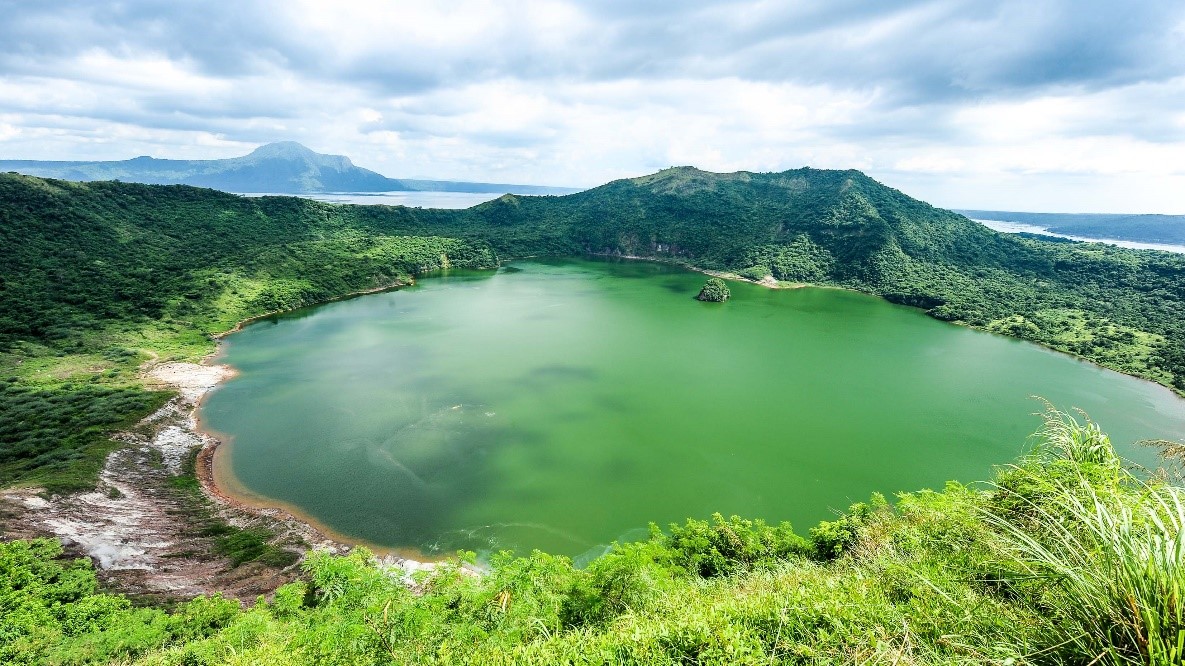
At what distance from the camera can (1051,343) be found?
5375 cm

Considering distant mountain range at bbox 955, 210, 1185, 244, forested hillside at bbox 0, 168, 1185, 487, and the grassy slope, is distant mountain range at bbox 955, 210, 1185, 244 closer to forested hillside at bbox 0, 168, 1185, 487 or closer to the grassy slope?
forested hillside at bbox 0, 168, 1185, 487

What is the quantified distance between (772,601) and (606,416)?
930 inches

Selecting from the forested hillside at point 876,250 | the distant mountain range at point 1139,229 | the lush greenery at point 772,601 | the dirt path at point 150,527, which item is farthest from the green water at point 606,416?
the distant mountain range at point 1139,229

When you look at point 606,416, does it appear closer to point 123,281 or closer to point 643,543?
point 643,543

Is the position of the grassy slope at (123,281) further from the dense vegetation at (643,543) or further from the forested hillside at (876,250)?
the forested hillside at (876,250)

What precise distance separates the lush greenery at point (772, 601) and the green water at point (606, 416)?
6.13 meters

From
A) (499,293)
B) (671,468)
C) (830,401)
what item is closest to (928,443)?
(830,401)

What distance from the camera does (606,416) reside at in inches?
1271

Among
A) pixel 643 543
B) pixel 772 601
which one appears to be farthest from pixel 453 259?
pixel 772 601

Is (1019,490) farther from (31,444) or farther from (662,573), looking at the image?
(31,444)

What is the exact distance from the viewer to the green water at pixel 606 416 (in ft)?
Answer: 77.6

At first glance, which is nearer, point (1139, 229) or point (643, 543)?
point (643, 543)

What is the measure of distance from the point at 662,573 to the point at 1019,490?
387 inches

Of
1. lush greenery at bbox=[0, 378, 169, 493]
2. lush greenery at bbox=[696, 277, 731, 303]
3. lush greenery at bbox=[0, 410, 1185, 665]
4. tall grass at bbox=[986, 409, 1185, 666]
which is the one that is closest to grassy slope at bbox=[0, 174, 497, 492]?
lush greenery at bbox=[0, 378, 169, 493]
